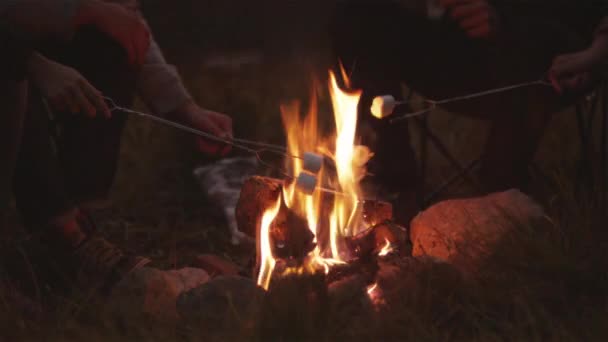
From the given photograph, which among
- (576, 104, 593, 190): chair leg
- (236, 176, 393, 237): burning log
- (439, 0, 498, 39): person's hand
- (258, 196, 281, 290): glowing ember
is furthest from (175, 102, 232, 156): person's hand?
(576, 104, 593, 190): chair leg

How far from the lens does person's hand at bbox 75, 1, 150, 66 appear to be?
253 cm

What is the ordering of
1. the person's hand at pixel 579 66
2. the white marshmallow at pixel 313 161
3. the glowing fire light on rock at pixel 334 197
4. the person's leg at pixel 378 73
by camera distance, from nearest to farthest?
the white marshmallow at pixel 313 161
the glowing fire light on rock at pixel 334 197
the person's hand at pixel 579 66
the person's leg at pixel 378 73

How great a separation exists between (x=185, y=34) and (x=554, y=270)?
4.80m

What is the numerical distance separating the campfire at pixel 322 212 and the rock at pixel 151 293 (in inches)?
9.8

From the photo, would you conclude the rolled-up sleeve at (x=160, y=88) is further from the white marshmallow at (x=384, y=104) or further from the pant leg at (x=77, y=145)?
the white marshmallow at (x=384, y=104)

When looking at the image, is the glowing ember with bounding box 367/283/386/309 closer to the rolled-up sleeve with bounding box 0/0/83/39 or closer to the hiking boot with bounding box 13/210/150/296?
the hiking boot with bounding box 13/210/150/296

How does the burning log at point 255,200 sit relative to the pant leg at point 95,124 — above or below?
below

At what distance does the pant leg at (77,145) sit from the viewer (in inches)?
94.1

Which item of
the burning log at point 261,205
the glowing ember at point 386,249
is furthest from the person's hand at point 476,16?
the glowing ember at point 386,249

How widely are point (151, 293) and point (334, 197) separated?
0.67m

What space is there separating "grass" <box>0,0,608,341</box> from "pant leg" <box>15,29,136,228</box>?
35 centimetres

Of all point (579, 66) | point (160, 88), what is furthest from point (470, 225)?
point (160, 88)

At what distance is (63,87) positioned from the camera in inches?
85.9

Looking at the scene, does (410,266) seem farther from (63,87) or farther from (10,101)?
(10,101)
